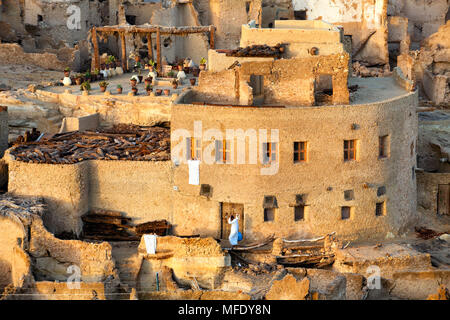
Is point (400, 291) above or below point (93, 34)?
below

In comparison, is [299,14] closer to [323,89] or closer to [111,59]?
[111,59]

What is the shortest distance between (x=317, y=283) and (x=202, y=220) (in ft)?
18.8

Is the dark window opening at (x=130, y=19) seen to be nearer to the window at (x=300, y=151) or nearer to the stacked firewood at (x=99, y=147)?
the stacked firewood at (x=99, y=147)

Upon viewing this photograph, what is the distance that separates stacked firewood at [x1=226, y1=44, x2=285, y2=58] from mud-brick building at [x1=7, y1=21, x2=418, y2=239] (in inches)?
34.7

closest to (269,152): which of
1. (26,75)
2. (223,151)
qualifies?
(223,151)

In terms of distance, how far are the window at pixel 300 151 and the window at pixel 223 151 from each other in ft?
7.78

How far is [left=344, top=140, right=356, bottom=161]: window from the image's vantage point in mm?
42406

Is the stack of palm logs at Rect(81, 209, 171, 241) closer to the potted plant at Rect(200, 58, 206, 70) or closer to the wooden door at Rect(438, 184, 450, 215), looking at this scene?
the wooden door at Rect(438, 184, 450, 215)

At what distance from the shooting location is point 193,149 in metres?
42.1

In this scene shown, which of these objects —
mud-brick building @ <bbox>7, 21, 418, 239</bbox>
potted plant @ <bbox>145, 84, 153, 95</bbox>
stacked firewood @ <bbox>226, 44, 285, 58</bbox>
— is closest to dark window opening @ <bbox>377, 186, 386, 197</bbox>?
mud-brick building @ <bbox>7, 21, 418, 239</bbox>

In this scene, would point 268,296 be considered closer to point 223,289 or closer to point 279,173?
point 223,289

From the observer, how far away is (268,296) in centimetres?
3562

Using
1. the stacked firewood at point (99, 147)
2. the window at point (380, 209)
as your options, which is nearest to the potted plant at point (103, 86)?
the stacked firewood at point (99, 147)
